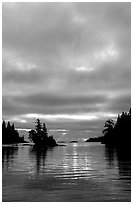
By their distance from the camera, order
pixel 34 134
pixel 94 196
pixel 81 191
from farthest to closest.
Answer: pixel 34 134
pixel 81 191
pixel 94 196

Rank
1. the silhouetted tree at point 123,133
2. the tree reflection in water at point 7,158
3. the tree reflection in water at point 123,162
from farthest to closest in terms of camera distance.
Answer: the silhouetted tree at point 123,133 < the tree reflection in water at point 7,158 < the tree reflection in water at point 123,162

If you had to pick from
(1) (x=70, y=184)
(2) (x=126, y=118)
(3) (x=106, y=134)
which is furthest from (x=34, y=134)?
(1) (x=70, y=184)

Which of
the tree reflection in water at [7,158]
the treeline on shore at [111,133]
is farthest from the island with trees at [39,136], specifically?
the tree reflection in water at [7,158]

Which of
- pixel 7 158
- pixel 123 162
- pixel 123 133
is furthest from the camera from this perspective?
pixel 123 133

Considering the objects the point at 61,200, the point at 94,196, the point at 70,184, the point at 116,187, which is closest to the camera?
the point at 61,200

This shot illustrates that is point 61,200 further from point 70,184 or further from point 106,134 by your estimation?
point 106,134

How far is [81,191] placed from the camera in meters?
19.1

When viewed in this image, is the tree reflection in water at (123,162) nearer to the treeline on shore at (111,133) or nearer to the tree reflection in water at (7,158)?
the tree reflection in water at (7,158)

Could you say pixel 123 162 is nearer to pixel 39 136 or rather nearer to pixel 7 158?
pixel 7 158

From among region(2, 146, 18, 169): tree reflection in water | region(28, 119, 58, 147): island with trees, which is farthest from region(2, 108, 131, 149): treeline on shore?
region(2, 146, 18, 169): tree reflection in water

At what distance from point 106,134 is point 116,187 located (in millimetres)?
173411

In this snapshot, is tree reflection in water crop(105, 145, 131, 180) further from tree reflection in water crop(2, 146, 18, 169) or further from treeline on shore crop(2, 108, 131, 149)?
treeline on shore crop(2, 108, 131, 149)

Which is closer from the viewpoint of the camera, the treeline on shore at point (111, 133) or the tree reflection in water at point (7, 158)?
the tree reflection in water at point (7, 158)

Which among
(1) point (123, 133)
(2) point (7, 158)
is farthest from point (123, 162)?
(1) point (123, 133)
